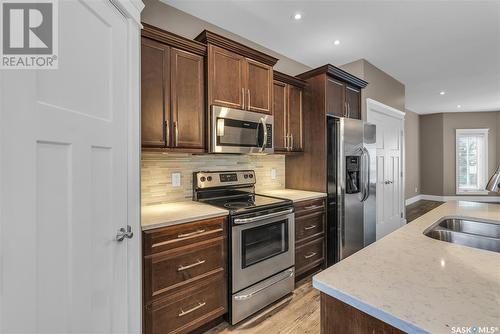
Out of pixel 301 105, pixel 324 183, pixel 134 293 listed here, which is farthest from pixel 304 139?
pixel 134 293

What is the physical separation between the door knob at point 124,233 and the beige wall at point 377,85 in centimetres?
330

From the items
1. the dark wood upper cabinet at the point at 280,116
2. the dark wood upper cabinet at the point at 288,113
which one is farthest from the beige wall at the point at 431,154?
the dark wood upper cabinet at the point at 280,116

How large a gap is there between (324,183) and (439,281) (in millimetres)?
2023

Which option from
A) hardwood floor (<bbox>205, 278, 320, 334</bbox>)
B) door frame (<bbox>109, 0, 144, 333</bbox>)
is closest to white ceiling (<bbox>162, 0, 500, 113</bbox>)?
door frame (<bbox>109, 0, 144, 333</bbox>)

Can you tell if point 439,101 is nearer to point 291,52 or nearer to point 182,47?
point 291,52

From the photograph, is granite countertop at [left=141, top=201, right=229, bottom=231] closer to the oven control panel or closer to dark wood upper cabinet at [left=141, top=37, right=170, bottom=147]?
the oven control panel

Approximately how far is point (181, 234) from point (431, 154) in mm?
8776

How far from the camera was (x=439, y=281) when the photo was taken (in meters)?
0.79

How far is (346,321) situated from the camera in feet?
2.46

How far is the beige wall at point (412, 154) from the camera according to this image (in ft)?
22.7

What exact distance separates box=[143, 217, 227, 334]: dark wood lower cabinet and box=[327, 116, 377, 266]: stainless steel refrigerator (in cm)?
150

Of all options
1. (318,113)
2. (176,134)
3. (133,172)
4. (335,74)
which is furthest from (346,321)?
(335,74)

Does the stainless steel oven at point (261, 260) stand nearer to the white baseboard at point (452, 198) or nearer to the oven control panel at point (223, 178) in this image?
the oven control panel at point (223, 178)

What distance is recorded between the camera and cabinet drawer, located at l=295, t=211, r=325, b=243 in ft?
8.13
